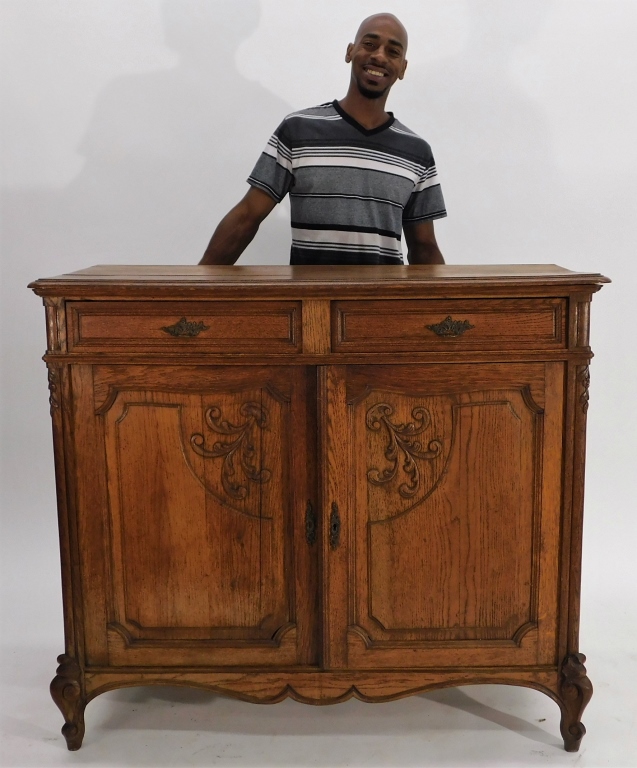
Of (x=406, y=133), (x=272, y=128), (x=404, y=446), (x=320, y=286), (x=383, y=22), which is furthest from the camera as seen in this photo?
(x=272, y=128)

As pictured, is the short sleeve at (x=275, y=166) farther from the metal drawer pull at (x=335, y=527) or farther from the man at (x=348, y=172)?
the metal drawer pull at (x=335, y=527)

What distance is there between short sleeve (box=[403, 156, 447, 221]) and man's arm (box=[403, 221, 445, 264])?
0.09ft

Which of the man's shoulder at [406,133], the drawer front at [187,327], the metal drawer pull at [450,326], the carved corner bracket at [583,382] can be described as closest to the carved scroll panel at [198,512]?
the drawer front at [187,327]

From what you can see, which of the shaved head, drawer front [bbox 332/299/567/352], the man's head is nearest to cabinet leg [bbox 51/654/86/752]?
drawer front [bbox 332/299/567/352]

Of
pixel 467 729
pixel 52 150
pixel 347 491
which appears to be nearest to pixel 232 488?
pixel 347 491

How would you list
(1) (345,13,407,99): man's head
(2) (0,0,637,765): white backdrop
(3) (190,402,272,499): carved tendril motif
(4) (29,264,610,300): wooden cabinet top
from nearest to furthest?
(4) (29,264,610,300): wooden cabinet top
(3) (190,402,272,499): carved tendril motif
(1) (345,13,407,99): man's head
(2) (0,0,637,765): white backdrop

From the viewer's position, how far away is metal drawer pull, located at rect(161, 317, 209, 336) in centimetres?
229

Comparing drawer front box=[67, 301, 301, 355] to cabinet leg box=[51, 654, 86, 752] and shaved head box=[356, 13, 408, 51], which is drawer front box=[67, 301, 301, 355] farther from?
shaved head box=[356, 13, 408, 51]

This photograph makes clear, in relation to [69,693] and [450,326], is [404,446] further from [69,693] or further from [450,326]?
[69,693]

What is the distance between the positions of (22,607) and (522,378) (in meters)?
1.96

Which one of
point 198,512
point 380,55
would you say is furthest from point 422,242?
point 198,512

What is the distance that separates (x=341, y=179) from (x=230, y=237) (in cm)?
38

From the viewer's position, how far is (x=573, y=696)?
8.02 feet

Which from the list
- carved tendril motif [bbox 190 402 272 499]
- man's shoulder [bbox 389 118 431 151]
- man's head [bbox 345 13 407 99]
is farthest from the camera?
man's shoulder [bbox 389 118 431 151]
